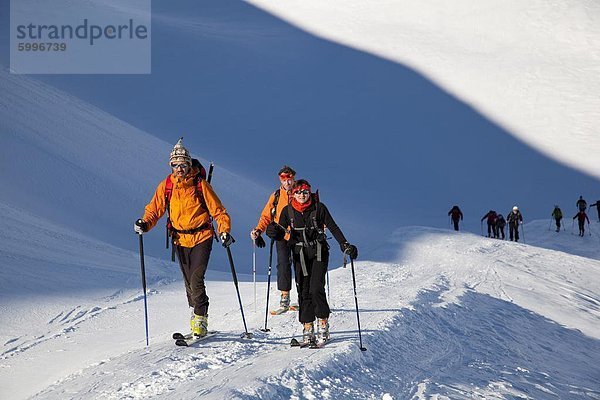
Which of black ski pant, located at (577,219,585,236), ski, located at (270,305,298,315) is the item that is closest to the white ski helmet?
ski, located at (270,305,298,315)

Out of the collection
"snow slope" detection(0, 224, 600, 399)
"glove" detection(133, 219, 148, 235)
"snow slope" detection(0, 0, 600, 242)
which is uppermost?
"snow slope" detection(0, 0, 600, 242)

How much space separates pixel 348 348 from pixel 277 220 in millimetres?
2421

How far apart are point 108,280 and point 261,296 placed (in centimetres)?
291

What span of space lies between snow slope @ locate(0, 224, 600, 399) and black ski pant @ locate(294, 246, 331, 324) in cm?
44

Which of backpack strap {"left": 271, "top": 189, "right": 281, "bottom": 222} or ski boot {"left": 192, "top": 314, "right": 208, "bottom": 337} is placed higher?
backpack strap {"left": 271, "top": 189, "right": 281, "bottom": 222}

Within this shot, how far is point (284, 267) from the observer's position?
9.94 meters

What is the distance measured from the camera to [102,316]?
10.6m

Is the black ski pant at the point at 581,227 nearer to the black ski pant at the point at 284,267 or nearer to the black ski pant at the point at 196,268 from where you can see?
the black ski pant at the point at 284,267

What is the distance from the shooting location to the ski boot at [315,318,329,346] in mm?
8133

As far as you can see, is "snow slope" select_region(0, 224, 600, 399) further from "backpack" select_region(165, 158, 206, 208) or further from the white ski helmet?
the white ski helmet

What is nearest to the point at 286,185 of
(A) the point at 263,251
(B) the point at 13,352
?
(B) the point at 13,352

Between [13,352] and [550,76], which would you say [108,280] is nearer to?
[13,352]

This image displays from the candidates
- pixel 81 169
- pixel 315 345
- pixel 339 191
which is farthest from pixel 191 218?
pixel 339 191

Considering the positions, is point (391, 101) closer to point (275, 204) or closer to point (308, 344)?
point (275, 204)
